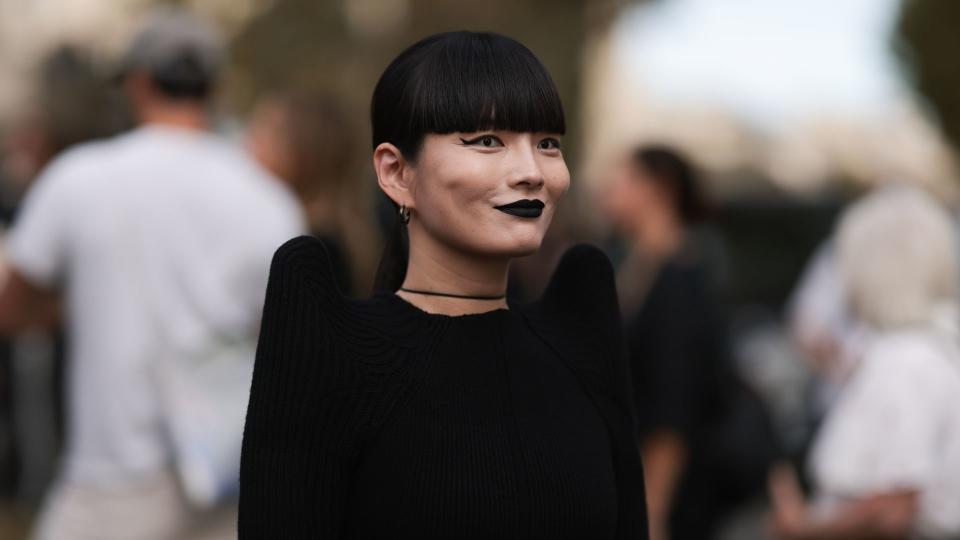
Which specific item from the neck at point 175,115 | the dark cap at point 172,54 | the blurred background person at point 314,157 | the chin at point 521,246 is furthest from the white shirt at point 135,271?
the chin at point 521,246

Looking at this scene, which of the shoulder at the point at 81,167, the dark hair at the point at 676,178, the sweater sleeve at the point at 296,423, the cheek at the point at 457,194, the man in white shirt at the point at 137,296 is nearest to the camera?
the sweater sleeve at the point at 296,423

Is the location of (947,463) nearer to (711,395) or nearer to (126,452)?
(711,395)

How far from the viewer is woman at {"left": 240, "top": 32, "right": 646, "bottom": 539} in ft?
7.04

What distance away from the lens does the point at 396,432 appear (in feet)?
7.09

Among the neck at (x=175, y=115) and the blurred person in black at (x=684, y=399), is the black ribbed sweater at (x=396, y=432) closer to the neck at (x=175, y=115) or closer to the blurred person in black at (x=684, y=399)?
the neck at (x=175, y=115)

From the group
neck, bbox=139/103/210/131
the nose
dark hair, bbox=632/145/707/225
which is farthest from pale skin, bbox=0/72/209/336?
the nose

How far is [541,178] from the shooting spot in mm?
2279

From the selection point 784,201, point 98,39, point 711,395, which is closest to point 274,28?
point 98,39

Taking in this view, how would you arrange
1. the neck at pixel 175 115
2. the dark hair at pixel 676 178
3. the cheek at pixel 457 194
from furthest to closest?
the dark hair at pixel 676 178 → the neck at pixel 175 115 → the cheek at pixel 457 194

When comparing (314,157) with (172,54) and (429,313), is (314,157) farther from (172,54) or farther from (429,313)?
(429,313)

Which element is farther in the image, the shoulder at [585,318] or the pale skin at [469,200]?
the shoulder at [585,318]

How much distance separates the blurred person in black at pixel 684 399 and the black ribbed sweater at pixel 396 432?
2.82 meters

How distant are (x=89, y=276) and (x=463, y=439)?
6.87 feet

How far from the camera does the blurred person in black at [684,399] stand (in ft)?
16.9
